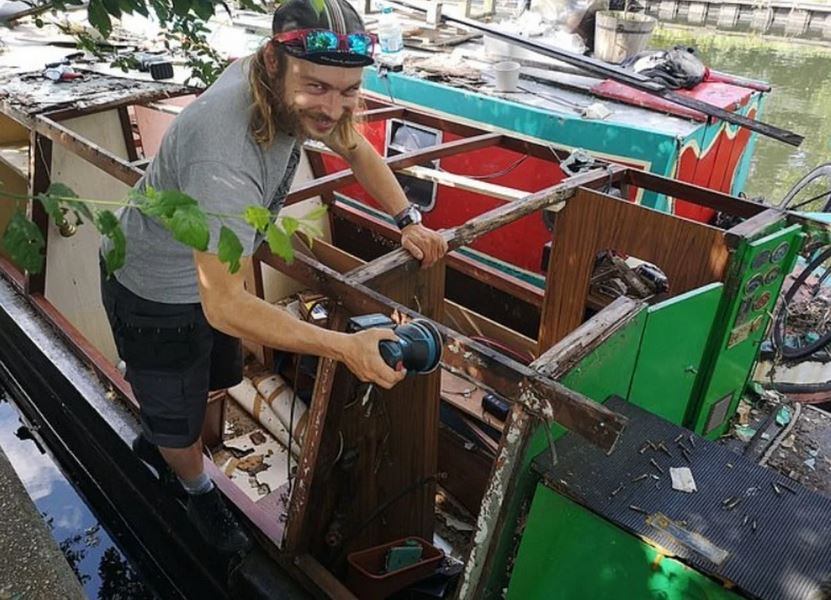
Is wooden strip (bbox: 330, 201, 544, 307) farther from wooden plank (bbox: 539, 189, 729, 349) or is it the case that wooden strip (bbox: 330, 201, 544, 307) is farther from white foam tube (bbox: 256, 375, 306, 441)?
white foam tube (bbox: 256, 375, 306, 441)

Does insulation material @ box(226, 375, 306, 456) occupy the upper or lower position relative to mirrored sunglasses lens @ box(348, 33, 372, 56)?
lower

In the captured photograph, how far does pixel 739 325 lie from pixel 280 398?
10.0 ft

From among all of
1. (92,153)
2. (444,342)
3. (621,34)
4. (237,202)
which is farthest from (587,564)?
(621,34)

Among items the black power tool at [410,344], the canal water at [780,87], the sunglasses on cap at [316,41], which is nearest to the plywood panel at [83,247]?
the sunglasses on cap at [316,41]

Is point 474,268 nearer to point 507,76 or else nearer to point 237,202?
point 507,76

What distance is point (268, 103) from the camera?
2.03m

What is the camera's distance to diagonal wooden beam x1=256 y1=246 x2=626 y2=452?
1728 millimetres

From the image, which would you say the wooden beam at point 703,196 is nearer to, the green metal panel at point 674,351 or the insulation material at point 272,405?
the green metal panel at point 674,351

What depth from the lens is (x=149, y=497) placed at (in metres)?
3.92

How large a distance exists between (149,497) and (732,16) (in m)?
33.2

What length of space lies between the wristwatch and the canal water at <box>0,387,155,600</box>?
3.41 m

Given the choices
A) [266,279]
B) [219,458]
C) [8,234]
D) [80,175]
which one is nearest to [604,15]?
[266,279]

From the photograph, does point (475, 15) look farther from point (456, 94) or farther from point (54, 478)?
point (54, 478)

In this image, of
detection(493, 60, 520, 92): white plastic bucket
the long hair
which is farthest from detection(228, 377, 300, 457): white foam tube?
detection(493, 60, 520, 92): white plastic bucket
